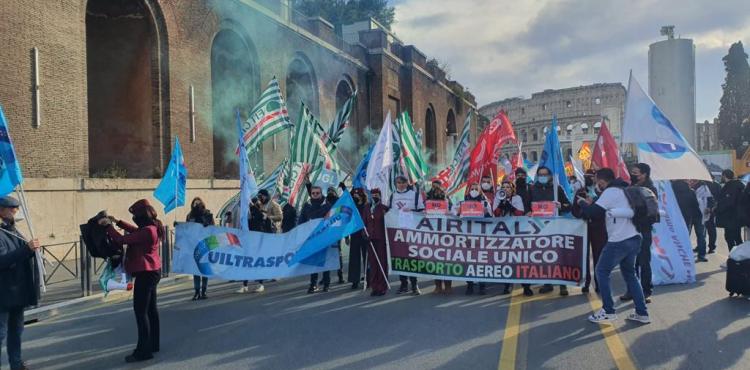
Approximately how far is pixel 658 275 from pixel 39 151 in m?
12.6

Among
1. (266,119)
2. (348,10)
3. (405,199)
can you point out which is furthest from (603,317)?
(348,10)

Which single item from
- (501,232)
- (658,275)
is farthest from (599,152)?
(501,232)

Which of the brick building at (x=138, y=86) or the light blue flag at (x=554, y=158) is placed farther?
the brick building at (x=138, y=86)

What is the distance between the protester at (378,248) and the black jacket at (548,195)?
235cm

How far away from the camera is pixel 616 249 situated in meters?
6.22

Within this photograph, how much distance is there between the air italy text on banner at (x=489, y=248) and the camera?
782 centimetres

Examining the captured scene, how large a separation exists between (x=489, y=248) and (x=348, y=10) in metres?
54.3

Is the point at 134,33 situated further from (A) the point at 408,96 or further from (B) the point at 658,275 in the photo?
(A) the point at 408,96

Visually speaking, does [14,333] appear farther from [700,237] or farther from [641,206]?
[700,237]

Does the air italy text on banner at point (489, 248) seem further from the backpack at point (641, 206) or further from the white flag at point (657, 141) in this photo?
the backpack at point (641, 206)

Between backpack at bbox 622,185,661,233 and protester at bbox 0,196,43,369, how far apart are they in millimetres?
5804

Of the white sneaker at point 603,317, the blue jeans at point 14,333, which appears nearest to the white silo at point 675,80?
the white sneaker at point 603,317

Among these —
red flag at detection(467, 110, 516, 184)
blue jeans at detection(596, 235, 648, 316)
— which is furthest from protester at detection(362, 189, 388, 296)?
blue jeans at detection(596, 235, 648, 316)

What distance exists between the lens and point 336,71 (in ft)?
89.1
